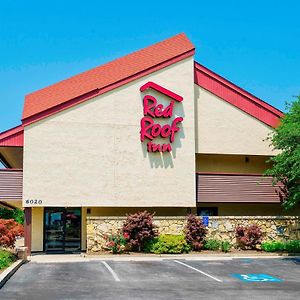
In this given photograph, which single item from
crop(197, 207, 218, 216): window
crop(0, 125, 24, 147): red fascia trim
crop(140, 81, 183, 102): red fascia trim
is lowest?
crop(197, 207, 218, 216): window

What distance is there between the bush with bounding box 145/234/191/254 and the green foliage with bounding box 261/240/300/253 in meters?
3.97

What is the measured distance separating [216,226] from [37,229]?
9.52 metres

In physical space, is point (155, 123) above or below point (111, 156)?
above

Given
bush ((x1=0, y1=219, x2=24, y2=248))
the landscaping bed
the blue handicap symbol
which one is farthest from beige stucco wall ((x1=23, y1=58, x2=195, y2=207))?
the blue handicap symbol

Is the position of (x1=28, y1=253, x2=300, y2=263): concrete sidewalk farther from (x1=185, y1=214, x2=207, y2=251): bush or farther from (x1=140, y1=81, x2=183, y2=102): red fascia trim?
(x1=140, y1=81, x2=183, y2=102): red fascia trim

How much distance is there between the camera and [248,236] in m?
27.4

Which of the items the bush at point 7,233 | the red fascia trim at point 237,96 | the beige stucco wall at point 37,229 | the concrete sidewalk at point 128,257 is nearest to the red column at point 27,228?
the concrete sidewalk at point 128,257

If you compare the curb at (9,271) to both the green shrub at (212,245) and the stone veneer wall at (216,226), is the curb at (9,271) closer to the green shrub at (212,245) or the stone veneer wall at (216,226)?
the stone veneer wall at (216,226)

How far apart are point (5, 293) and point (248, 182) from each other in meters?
17.8

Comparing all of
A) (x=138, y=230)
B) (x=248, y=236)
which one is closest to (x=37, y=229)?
(x=138, y=230)

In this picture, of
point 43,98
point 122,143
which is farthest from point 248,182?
point 43,98

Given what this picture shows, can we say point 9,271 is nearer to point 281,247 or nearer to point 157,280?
point 157,280

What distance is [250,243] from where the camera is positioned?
27375mm

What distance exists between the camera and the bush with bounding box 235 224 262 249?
1078 inches
